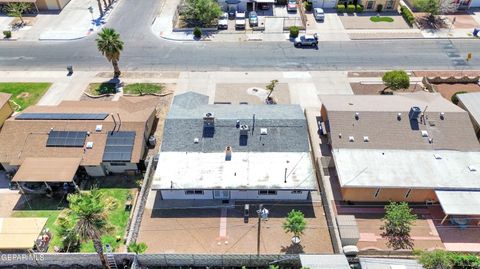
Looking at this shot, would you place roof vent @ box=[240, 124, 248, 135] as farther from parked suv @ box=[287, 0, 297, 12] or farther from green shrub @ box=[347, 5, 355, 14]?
green shrub @ box=[347, 5, 355, 14]

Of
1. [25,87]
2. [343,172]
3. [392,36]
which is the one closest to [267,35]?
[392,36]

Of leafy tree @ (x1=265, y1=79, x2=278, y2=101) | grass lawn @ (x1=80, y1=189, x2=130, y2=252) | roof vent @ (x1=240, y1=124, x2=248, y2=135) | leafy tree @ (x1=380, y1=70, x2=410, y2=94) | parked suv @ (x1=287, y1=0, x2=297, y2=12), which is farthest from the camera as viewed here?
parked suv @ (x1=287, y1=0, x2=297, y2=12)

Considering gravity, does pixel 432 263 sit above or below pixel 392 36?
below

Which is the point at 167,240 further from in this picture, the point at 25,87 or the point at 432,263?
the point at 25,87

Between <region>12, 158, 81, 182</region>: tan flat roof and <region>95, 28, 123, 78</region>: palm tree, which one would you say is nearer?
<region>12, 158, 81, 182</region>: tan flat roof

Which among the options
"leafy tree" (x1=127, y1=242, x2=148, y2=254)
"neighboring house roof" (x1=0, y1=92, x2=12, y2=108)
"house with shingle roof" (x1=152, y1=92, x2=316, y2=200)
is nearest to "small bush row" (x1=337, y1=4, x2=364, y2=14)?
"house with shingle roof" (x1=152, y1=92, x2=316, y2=200)

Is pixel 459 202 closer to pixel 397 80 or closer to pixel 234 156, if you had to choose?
pixel 397 80

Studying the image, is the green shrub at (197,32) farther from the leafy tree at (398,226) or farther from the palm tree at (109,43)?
the leafy tree at (398,226)
